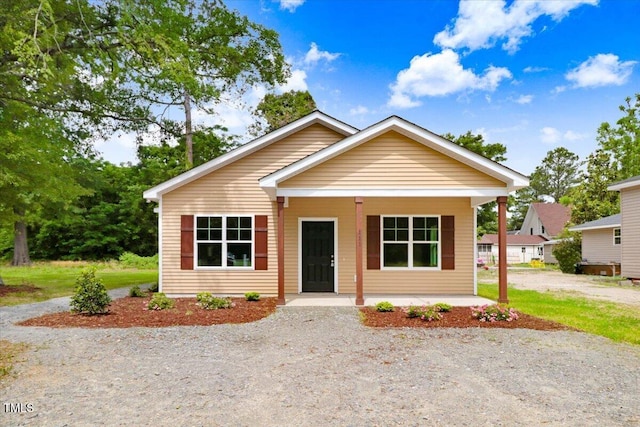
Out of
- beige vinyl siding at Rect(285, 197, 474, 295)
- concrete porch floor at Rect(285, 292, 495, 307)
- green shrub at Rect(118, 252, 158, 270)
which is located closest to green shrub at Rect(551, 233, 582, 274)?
beige vinyl siding at Rect(285, 197, 474, 295)

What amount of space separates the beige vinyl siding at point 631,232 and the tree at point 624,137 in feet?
57.0

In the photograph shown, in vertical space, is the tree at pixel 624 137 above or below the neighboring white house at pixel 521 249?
above

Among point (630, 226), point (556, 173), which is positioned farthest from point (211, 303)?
point (556, 173)

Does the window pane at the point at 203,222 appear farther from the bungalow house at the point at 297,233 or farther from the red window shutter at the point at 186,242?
the red window shutter at the point at 186,242

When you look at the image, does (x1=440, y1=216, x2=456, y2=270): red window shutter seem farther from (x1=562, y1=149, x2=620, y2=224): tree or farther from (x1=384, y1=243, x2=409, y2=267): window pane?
(x1=562, y1=149, x2=620, y2=224): tree

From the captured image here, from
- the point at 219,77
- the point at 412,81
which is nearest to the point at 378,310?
the point at 219,77

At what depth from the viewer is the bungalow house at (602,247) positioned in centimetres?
2089

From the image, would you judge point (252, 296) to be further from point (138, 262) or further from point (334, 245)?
point (138, 262)

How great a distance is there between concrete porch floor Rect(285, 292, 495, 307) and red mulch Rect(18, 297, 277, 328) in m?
0.93

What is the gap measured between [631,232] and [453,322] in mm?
14473

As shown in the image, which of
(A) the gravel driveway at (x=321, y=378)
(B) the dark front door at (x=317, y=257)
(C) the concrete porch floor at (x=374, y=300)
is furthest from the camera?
(B) the dark front door at (x=317, y=257)

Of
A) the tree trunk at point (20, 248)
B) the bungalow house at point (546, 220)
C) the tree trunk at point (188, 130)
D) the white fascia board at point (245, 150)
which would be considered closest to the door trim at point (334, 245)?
the white fascia board at point (245, 150)

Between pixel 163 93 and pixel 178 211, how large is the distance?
7374 mm

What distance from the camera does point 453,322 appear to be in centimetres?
720
